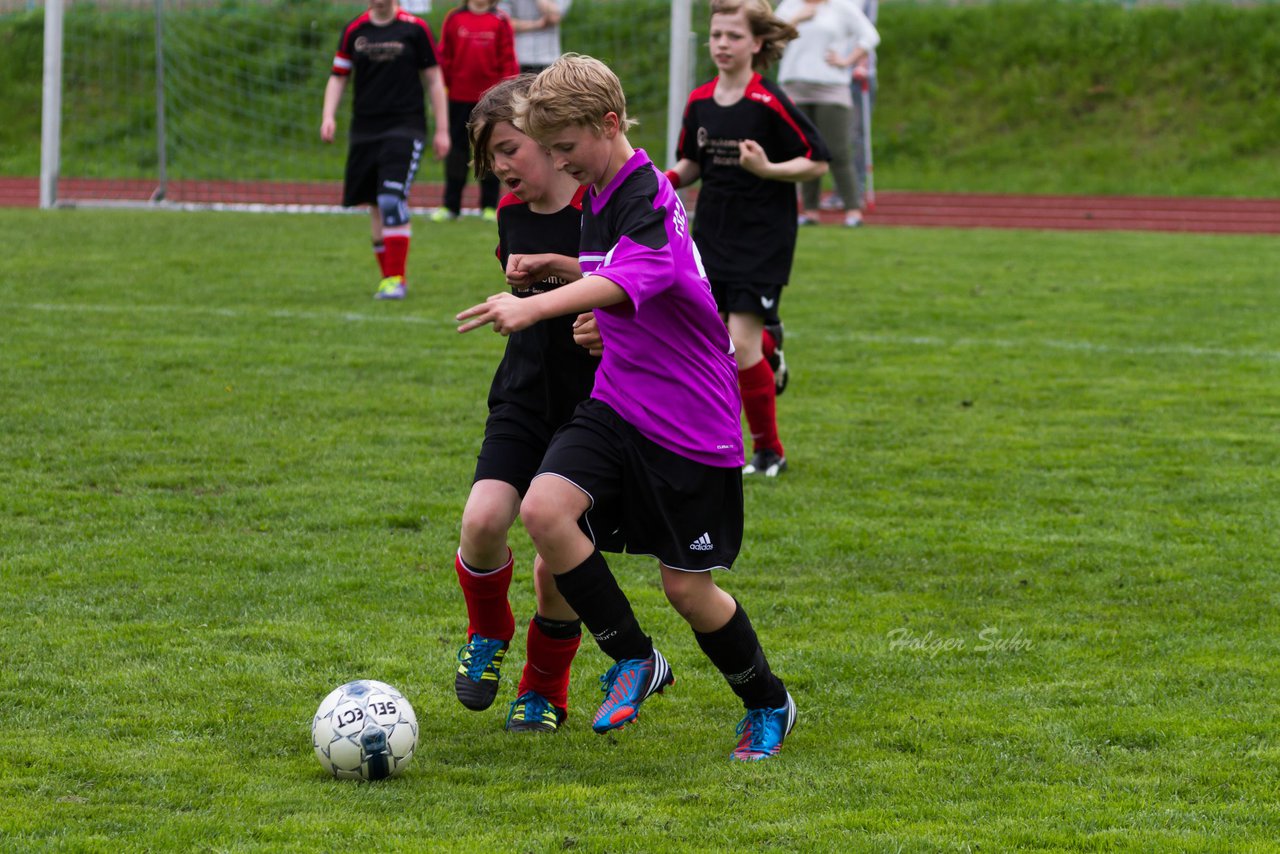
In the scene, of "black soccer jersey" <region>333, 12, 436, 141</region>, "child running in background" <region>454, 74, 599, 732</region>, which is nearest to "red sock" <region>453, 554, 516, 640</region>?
"child running in background" <region>454, 74, 599, 732</region>

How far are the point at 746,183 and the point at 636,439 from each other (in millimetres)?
3549

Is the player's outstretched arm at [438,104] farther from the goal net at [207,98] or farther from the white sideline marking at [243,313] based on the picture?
the goal net at [207,98]

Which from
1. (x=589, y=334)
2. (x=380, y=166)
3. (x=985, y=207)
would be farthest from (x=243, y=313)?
(x=985, y=207)

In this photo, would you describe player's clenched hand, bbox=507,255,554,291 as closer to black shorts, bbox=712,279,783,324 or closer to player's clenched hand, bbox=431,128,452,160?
black shorts, bbox=712,279,783,324

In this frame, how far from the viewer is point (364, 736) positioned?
363 centimetres

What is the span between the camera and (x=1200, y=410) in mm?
8109

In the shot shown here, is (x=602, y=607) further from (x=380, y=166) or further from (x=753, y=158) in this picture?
(x=380, y=166)

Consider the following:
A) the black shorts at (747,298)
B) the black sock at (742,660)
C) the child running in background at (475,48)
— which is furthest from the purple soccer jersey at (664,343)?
the child running in background at (475,48)

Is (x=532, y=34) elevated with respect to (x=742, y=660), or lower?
elevated

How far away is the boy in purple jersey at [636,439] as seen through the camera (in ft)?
12.0

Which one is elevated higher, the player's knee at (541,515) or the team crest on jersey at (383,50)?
the team crest on jersey at (383,50)

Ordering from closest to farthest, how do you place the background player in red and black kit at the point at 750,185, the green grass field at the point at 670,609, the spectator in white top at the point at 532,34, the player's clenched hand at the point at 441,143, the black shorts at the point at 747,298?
the green grass field at the point at 670,609
the background player in red and black kit at the point at 750,185
the black shorts at the point at 747,298
the player's clenched hand at the point at 441,143
the spectator in white top at the point at 532,34

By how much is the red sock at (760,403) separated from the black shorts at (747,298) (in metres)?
0.23

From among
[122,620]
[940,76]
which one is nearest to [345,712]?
[122,620]
